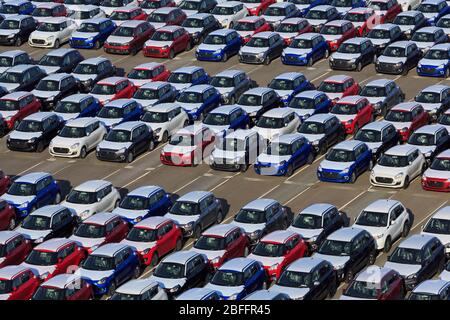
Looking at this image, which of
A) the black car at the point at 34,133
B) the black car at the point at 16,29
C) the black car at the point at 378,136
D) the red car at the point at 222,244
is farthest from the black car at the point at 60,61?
the red car at the point at 222,244

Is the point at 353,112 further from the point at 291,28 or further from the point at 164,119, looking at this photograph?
the point at 291,28

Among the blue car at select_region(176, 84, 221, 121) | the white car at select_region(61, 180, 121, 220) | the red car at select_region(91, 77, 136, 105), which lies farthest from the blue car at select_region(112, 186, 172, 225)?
the red car at select_region(91, 77, 136, 105)

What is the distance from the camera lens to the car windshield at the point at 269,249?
4978cm

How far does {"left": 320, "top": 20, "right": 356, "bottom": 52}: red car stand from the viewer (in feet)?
251

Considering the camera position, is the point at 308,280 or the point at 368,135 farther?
the point at 368,135

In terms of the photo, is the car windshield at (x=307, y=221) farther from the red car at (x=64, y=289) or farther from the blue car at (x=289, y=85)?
the blue car at (x=289, y=85)

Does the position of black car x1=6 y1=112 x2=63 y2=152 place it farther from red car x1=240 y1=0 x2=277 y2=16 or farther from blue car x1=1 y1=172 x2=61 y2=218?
red car x1=240 y1=0 x2=277 y2=16

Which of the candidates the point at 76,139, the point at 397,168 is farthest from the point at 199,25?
the point at 397,168

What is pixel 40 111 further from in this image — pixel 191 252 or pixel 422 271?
pixel 422 271

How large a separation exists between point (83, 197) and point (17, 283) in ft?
28.5

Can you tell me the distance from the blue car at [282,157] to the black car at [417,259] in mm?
11303

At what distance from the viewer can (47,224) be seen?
53.9 m

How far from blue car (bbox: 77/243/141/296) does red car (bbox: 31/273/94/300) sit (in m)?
0.74

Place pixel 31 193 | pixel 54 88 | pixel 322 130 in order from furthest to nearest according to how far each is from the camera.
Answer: pixel 54 88
pixel 322 130
pixel 31 193
